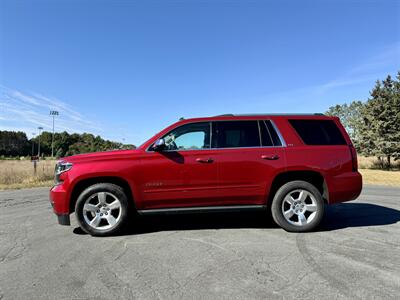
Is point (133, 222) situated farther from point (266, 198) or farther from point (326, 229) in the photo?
point (326, 229)

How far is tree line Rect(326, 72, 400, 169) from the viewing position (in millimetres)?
33469

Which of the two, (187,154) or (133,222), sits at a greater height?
(187,154)

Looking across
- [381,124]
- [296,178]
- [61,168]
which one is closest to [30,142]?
[381,124]

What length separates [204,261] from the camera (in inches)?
156

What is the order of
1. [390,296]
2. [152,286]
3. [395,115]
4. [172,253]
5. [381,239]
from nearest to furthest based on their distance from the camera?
[390,296]
[152,286]
[172,253]
[381,239]
[395,115]

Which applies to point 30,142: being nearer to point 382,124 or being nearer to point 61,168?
point 382,124

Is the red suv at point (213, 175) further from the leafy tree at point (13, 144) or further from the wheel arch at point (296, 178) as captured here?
the leafy tree at point (13, 144)

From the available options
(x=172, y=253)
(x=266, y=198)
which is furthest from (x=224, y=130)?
(x=172, y=253)

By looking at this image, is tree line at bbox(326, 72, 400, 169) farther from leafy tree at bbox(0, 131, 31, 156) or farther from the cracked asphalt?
leafy tree at bbox(0, 131, 31, 156)

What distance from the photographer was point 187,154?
5.32 metres

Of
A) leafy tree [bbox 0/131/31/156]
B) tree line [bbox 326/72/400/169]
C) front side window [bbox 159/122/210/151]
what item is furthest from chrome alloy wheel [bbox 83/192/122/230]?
leafy tree [bbox 0/131/31/156]

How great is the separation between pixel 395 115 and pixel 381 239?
112ft

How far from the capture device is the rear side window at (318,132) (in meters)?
5.61

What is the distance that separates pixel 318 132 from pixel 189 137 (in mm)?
2309
